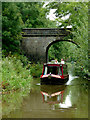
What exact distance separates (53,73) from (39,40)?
313 inches

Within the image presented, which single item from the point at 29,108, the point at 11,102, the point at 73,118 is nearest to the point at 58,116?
the point at 73,118

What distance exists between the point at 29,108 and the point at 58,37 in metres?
14.8

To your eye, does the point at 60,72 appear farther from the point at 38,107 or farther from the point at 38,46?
the point at 38,46

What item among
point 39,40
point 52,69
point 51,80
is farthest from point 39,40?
point 51,80

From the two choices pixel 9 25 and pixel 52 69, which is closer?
pixel 52 69

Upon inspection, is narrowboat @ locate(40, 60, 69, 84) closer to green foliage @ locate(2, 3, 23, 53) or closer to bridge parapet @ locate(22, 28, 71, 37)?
green foliage @ locate(2, 3, 23, 53)

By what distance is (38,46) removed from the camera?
2173 centimetres

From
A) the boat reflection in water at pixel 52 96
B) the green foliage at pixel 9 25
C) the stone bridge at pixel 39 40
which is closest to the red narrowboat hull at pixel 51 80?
the boat reflection in water at pixel 52 96

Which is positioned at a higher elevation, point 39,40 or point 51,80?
point 39,40

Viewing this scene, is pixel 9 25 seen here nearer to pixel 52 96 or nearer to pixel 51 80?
pixel 51 80

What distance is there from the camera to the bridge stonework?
69.6ft

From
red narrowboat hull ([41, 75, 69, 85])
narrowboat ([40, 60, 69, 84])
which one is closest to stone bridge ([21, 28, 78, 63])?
narrowboat ([40, 60, 69, 84])

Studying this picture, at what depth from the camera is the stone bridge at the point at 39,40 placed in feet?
69.6

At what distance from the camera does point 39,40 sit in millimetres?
21594
